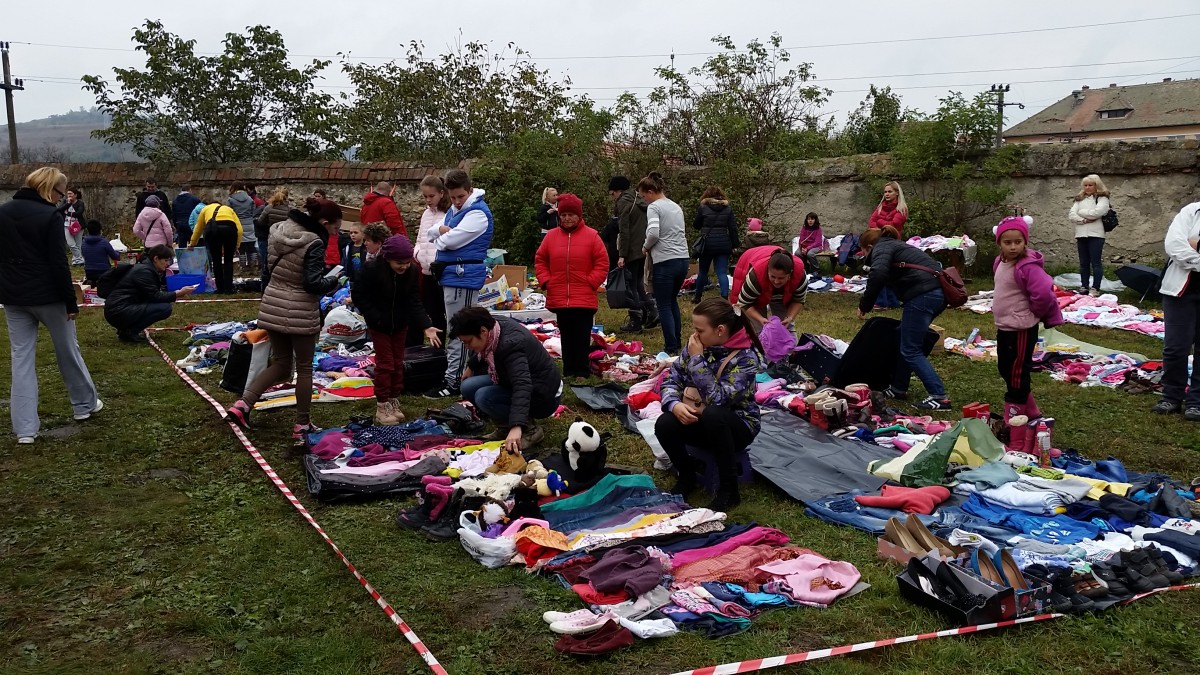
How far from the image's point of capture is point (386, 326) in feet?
21.7

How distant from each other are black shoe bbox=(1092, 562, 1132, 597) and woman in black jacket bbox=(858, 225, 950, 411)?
10.1ft

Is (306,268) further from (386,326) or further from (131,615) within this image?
(131,615)

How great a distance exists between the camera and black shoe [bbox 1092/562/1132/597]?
155 inches

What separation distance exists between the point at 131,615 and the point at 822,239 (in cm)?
1215

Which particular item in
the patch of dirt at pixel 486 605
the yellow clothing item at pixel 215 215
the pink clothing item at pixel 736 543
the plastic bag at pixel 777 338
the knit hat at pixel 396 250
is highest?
the yellow clothing item at pixel 215 215

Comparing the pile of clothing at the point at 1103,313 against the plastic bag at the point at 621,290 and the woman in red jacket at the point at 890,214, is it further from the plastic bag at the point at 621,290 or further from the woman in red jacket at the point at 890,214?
the plastic bag at the point at 621,290

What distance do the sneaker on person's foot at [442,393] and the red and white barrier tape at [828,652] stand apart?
467 cm

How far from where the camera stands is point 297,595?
3.99 meters

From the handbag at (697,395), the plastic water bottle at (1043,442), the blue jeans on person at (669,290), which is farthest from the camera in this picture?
the blue jeans on person at (669,290)

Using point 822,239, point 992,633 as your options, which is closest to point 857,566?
point 992,633

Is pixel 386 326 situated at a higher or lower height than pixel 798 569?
higher

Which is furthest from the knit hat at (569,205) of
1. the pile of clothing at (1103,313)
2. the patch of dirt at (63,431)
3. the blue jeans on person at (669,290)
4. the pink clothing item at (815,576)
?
the pile of clothing at (1103,313)

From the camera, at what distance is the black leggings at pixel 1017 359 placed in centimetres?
618

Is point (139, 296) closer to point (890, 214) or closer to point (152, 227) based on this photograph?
point (152, 227)
